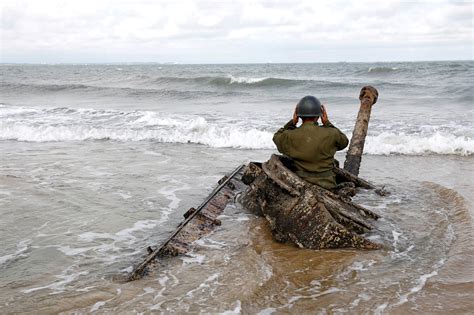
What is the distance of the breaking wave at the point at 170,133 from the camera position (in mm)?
11578

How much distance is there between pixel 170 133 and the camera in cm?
1462

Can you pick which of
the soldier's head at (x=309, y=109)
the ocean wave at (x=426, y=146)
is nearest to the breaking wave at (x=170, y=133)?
the ocean wave at (x=426, y=146)

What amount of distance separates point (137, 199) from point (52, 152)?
5.44m

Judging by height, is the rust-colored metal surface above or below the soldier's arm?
below

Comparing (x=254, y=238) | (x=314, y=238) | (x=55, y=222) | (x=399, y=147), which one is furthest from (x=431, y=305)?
(x=399, y=147)

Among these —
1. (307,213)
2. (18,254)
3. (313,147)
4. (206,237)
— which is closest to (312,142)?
(313,147)

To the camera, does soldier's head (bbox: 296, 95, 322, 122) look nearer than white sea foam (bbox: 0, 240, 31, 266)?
No

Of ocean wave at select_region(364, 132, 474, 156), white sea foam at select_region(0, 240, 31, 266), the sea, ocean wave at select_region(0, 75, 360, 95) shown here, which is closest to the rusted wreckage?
the sea

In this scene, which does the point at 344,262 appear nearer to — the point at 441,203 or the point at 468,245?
the point at 468,245

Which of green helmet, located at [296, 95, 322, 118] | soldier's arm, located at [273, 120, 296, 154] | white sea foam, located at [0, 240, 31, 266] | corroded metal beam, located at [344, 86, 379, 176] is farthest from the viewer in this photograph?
corroded metal beam, located at [344, 86, 379, 176]

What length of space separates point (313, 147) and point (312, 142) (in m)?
0.07

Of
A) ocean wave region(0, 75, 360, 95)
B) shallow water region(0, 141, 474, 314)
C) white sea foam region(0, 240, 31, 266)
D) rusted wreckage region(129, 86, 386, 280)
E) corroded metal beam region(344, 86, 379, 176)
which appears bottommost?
white sea foam region(0, 240, 31, 266)

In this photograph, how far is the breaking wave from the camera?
38.0 feet

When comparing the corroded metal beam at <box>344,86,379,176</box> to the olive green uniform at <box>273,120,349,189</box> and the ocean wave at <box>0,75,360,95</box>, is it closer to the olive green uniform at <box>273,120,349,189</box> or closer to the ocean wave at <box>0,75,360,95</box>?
the olive green uniform at <box>273,120,349,189</box>
